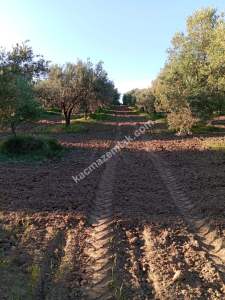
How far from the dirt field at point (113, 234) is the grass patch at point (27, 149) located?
400 centimetres

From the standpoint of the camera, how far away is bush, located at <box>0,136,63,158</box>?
71.8 feet

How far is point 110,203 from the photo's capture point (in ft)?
39.7

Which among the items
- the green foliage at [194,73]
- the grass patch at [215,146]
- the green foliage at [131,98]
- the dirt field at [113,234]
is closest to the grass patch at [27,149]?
the dirt field at [113,234]

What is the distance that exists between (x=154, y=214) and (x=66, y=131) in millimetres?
28764

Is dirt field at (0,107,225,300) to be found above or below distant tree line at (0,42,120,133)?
below

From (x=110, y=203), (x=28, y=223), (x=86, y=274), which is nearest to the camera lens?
(x=86, y=274)

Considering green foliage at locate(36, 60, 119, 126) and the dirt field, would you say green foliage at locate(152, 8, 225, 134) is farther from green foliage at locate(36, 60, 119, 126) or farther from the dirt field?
the dirt field

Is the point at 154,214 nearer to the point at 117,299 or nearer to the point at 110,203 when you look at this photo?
the point at 110,203

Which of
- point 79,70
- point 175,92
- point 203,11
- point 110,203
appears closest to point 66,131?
point 79,70

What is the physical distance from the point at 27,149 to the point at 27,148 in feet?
0.24

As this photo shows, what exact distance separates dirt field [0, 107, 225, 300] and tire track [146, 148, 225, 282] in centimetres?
2

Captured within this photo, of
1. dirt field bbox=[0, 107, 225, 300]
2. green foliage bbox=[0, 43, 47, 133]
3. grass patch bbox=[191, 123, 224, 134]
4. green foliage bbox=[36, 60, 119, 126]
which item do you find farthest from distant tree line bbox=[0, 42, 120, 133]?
dirt field bbox=[0, 107, 225, 300]

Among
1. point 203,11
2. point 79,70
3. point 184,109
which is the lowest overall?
point 184,109

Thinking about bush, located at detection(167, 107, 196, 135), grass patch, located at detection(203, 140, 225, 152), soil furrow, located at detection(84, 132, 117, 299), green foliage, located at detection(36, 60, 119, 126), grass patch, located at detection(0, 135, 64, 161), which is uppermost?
green foliage, located at detection(36, 60, 119, 126)
